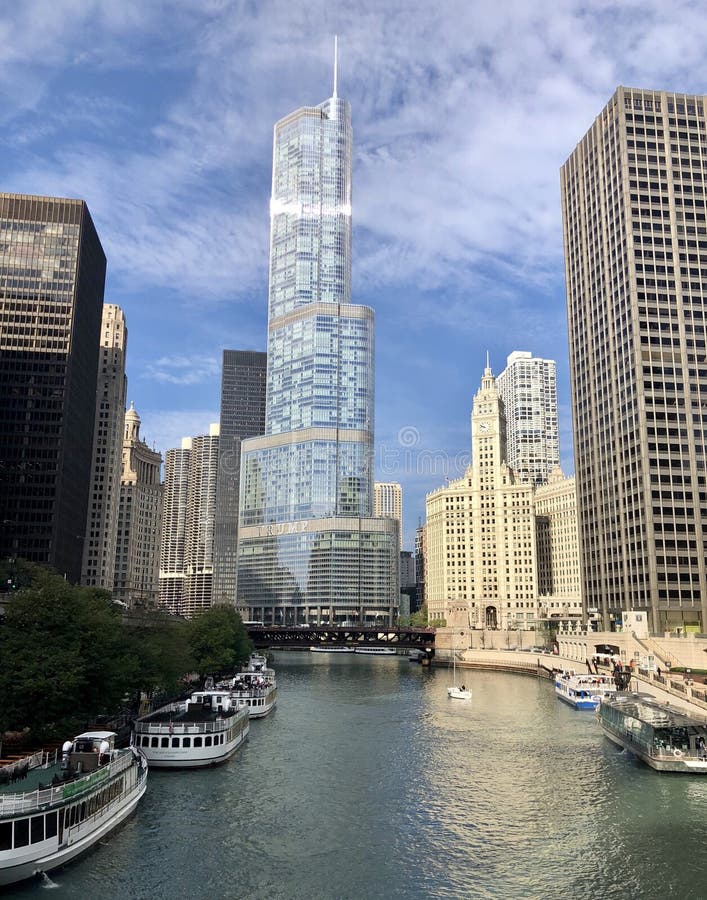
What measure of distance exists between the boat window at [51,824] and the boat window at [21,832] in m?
1.62

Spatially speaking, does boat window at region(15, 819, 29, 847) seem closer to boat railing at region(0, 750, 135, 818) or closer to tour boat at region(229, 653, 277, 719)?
boat railing at region(0, 750, 135, 818)

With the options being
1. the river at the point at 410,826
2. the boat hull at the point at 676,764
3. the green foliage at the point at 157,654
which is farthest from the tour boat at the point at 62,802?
the boat hull at the point at 676,764

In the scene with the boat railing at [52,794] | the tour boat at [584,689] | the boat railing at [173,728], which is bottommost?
the tour boat at [584,689]

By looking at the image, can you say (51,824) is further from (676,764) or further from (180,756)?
(676,764)

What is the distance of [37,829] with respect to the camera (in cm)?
5025

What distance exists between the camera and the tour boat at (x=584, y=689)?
133913 millimetres

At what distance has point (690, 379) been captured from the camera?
191625 mm

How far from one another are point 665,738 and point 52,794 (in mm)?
60707

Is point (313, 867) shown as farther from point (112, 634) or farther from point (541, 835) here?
point (112, 634)

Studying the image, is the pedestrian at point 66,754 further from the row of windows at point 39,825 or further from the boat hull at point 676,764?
the boat hull at point 676,764

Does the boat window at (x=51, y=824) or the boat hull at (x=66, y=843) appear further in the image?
the boat window at (x=51, y=824)

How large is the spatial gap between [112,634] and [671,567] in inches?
5402

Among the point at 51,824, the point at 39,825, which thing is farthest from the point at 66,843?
the point at 39,825

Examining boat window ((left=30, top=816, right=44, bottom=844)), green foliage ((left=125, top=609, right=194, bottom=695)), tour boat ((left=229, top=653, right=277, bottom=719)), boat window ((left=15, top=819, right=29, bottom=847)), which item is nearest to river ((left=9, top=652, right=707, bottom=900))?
boat window ((left=15, top=819, right=29, bottom=847))
